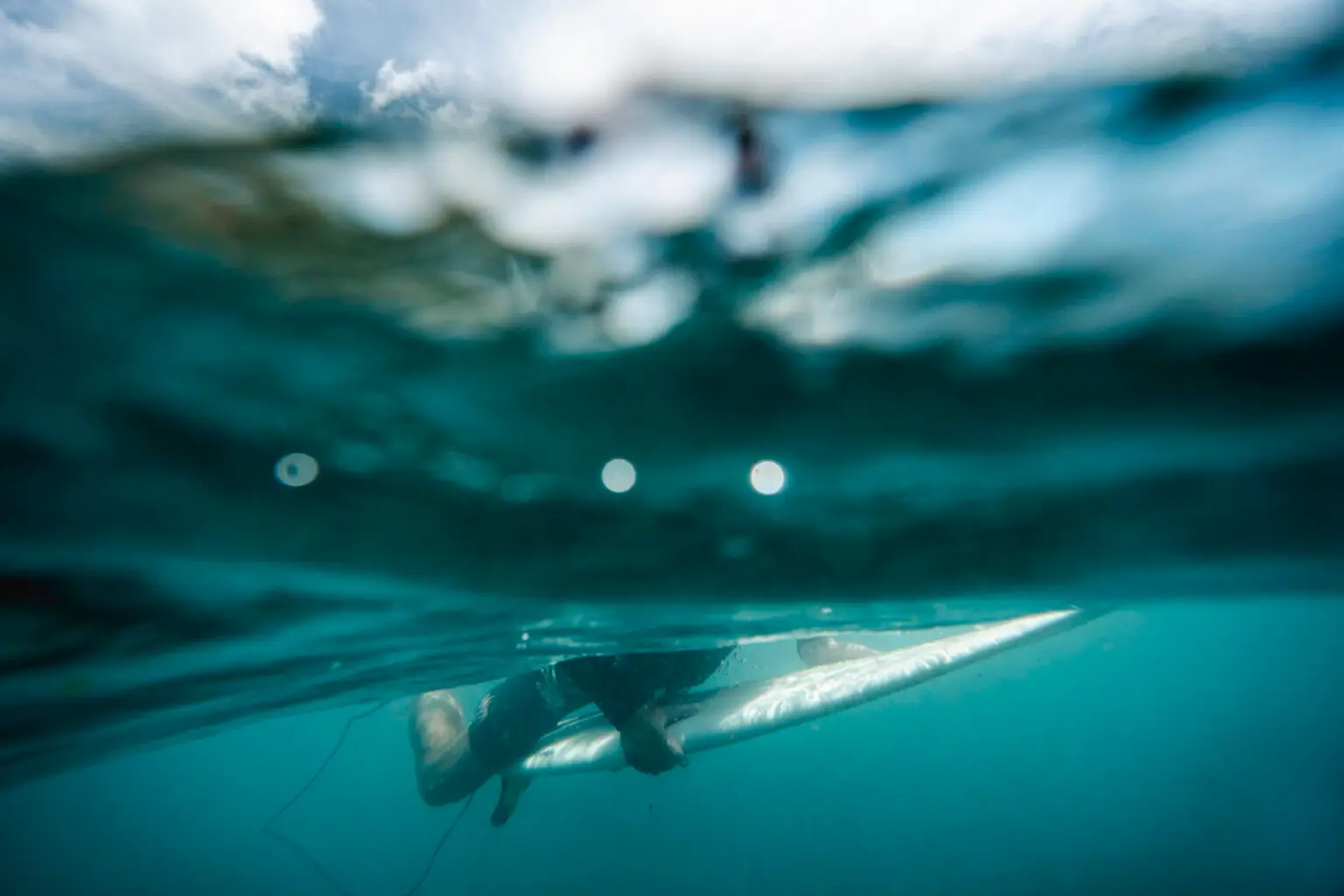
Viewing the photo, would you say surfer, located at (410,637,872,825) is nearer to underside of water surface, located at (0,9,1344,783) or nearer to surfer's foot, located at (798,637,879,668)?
surfer's foot, located at (798,637,879,668)

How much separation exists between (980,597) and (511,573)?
28.5ft

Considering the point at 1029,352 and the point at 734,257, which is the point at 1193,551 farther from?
the point at 734,257

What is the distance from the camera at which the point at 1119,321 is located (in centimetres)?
428

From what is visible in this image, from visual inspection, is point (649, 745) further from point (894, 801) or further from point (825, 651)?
point (894, 801)

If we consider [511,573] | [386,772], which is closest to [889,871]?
[511,573]

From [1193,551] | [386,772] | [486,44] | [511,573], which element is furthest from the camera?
[386,772]

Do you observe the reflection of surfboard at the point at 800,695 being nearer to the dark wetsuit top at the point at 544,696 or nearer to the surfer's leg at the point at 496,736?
the dark wetsuit top at the point at 544,696

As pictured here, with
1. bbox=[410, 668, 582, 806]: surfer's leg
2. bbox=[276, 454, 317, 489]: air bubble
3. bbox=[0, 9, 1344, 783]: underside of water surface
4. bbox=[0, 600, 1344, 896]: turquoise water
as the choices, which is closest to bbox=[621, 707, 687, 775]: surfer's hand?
bbox=[410, 668, 582, 806]: surfer's leg

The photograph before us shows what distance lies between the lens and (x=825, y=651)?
16.0 metres

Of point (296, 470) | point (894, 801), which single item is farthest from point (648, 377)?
point (894, 801)

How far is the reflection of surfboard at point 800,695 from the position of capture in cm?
1230

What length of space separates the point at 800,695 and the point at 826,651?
3.45 meters

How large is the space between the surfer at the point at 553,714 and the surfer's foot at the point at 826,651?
0.02m

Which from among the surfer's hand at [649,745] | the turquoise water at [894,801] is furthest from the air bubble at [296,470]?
the turquoise water at [894,801]
